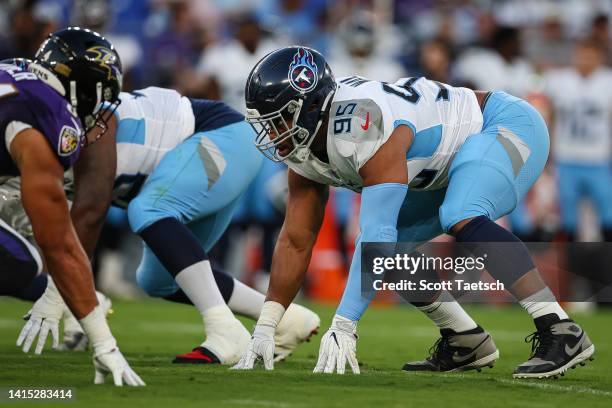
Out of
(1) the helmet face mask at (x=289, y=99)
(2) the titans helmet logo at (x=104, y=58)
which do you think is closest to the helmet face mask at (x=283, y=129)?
(1) the helmet face mask at (x=289, y=99)

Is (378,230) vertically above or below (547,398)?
above

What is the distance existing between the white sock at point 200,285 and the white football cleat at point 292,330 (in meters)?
0.44

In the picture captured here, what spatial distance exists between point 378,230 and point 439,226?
0.96 m

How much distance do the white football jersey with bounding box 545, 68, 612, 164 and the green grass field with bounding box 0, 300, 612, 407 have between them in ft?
12.0

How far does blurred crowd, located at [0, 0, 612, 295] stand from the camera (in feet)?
34.3

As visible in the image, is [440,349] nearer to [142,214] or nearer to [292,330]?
[292,330]

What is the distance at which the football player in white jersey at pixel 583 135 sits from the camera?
34.5 ft

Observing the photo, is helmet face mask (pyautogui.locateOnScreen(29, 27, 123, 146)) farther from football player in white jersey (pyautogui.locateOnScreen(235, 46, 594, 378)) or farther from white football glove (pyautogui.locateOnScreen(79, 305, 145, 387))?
white football glove (pyautogui.locateOnScreen(79, 305, 145, 387))

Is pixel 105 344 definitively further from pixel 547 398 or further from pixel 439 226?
pixel 439 226

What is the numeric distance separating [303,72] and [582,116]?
645 centimetres

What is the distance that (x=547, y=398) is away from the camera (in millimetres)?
4238

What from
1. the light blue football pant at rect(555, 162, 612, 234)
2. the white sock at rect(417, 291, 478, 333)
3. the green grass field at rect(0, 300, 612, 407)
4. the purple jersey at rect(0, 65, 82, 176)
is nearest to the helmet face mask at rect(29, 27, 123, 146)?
the purple jersey at rect(0, 65, 82, 176)

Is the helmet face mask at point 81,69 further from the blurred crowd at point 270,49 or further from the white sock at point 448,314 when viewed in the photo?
the blurred crowd at point 270,49

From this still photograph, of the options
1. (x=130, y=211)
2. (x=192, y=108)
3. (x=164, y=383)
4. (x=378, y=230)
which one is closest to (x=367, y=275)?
(x=378, y=230)
